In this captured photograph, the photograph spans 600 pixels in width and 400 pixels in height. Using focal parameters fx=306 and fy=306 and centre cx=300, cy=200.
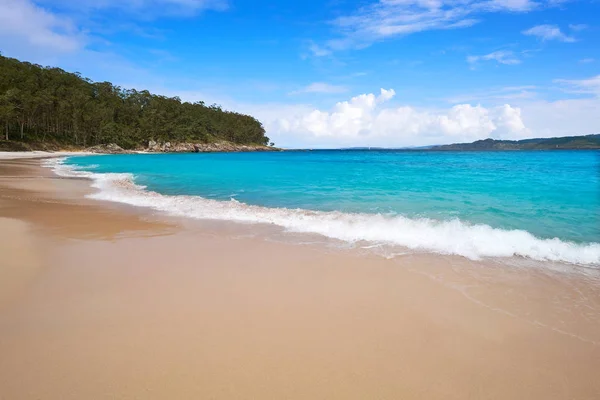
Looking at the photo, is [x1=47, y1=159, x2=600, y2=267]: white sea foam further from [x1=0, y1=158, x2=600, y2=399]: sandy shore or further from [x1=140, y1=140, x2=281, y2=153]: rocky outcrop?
[x1=140, y1=140, x2=281, y2=153]: rocky outcrop

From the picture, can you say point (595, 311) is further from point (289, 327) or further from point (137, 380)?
point (137, 380)

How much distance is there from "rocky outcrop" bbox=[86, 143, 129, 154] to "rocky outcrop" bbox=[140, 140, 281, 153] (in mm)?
15231

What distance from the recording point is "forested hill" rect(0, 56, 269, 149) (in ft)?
219

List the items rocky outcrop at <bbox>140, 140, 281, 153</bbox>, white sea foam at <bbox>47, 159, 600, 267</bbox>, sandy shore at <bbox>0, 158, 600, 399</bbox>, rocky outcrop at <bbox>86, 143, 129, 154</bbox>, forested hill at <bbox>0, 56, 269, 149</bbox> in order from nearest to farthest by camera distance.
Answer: sandy shore at <bbox>0, 158, 600, 399</bbox> < white sea foam at <bbox>47, 159, 600, 267</bbox> < forested hill at <bbox>0, 56, 269, 149</bbox> < rocky outcrop at <bbox>86, 143, 129, 154</bbox> < rocky outcrop at <bbox>140, 140, 281, 153</bbox>

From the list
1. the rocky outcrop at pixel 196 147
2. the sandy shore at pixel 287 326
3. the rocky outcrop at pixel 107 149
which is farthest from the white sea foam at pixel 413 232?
the rocky outcrop at pixel 196 147

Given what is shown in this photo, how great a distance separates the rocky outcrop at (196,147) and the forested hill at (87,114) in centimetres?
205

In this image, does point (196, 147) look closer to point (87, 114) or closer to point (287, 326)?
point (87, 114)

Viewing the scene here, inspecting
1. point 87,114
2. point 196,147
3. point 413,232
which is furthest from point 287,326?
point 196,147

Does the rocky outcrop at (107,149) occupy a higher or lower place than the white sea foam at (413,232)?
higher

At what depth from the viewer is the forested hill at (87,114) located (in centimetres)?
6669

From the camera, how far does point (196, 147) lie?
12369 cm

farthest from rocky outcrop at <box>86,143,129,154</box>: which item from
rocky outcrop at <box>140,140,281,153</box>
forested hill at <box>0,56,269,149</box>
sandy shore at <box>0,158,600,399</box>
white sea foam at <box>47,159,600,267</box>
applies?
sandy shore at <box>0,158,600,399</box>

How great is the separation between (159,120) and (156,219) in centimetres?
11782

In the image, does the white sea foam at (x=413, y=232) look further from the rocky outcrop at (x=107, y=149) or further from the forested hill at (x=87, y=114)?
the rocky outcrop at (x=107, y=149)
